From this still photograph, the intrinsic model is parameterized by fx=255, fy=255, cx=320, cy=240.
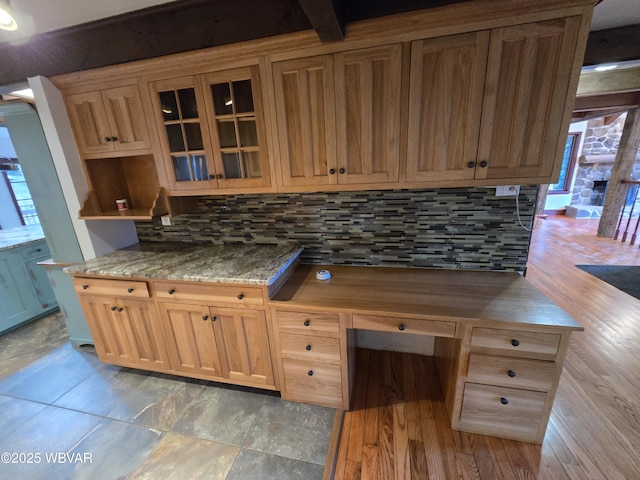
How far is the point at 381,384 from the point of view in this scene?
1858mm

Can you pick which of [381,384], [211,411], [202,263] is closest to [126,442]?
[211,411]

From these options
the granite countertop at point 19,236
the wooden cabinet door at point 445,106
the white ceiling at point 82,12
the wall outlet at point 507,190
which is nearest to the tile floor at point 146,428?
the granite countertop at point 19,236

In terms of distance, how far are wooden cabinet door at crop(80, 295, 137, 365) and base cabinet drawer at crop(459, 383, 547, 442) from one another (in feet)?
7.61

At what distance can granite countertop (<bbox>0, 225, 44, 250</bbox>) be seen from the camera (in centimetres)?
266

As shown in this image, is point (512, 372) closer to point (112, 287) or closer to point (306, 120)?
point (306, 120)

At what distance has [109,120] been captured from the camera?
1.78 meters

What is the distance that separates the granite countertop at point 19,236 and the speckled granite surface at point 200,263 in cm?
154

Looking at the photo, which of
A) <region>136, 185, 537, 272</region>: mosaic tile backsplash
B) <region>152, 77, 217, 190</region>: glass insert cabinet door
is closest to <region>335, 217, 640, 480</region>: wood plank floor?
<region>136, 185, 537, 272</region>: mosaic tile backsplash

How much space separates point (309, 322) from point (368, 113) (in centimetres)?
122

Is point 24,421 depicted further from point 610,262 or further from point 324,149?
point 610,262

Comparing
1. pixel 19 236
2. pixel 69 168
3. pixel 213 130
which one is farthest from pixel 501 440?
pixel 19 236

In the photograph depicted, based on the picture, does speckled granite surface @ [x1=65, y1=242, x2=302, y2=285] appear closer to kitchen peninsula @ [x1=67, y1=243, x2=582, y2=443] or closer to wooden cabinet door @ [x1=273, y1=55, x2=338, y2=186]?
A: kitchen peninsula @ [x1=67, y1=243, x2=582, y2=443]

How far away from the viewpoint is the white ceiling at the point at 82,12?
139 centimetres

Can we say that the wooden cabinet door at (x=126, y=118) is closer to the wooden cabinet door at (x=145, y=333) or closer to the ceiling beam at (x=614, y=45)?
the wooden cabinet door at (x=145, y=333)
